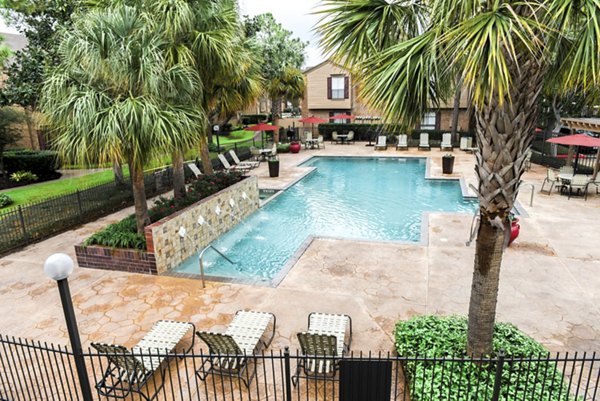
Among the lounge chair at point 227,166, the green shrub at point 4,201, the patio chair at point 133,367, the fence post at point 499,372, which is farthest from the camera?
the lounge chair at point 227,166

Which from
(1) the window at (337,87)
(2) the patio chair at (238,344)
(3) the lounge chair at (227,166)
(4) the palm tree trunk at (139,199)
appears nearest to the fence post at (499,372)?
(2) the patio chair at (238,344)

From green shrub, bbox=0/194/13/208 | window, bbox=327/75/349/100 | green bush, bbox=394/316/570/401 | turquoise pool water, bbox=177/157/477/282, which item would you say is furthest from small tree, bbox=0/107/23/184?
window, bbox=327/75/349/100

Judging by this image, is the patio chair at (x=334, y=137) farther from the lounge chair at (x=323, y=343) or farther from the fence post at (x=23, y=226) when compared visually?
the lounge chair at (x=323, y=343)

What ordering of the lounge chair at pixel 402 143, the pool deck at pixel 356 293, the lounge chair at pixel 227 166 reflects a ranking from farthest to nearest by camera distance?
the lounge chair at pixel 402 143
the lounge chair at pixel 227 166
the pool deck at pixel 356 293

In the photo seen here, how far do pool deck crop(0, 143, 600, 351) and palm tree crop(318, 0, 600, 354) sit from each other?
88.1 inches

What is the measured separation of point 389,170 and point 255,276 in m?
14.4

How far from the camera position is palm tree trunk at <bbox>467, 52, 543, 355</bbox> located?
3.96 meters

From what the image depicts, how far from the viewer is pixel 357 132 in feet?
109

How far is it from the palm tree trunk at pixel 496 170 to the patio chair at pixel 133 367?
359 cm

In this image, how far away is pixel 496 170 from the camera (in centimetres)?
425

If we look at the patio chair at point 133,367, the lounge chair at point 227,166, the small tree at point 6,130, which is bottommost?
the patio chair at point 133,367

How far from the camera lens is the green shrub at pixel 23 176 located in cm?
1791

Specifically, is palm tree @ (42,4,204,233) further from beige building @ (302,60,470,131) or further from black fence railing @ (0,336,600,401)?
beige building @ (302,60,470,131)

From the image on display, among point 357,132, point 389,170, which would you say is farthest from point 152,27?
point 357,132
